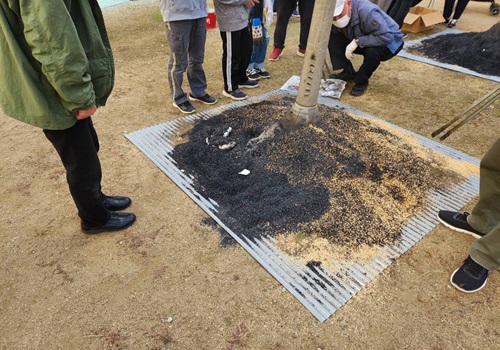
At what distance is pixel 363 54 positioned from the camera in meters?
4.10

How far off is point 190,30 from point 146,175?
58.0 inches

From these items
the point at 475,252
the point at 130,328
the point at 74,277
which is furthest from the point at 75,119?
the point at 475,252

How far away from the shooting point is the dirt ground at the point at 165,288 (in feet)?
5.44

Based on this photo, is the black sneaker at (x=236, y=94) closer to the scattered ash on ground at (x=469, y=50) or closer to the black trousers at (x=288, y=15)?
the black trousers at (x=288, y=15)

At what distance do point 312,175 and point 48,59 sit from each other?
1.85 metres

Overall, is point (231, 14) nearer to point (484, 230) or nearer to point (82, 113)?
point (82, 113)

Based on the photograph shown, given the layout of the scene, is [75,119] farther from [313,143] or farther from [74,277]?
[313,143]

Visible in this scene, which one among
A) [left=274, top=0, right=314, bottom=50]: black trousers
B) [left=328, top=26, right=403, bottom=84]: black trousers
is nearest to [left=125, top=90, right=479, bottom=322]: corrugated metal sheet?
[left=328, top=26, right=403, bottom=84]: black trousers

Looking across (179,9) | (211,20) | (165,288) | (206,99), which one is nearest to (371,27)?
(206,99)

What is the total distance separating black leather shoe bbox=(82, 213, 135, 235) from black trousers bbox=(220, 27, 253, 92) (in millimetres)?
2130

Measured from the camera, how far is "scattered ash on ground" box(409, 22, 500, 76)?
477 centimetres

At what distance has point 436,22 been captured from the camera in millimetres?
6176

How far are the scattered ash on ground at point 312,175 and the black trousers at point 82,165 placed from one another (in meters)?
0.78

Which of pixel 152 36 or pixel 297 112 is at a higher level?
pixel 297 112
